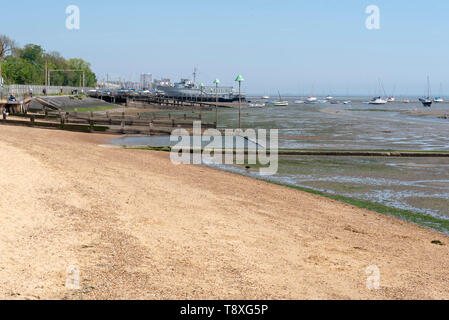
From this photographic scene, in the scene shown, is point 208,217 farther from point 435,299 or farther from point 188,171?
point 188,171

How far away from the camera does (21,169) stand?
1717 cm

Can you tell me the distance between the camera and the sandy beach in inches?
365

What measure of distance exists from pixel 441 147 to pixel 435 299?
36010 millimetres

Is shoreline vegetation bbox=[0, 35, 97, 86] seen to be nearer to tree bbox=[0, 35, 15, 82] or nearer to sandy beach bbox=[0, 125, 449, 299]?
tree bbox=[0, 35, 15, 82]

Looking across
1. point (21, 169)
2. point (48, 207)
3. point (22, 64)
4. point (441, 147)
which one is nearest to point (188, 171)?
point (21, 169)

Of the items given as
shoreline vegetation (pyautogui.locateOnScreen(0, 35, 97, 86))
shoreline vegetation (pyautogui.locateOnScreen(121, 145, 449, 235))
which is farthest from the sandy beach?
shoreline vegetation (pyautogui.locateOnScreen(0, 35, 97, 86))

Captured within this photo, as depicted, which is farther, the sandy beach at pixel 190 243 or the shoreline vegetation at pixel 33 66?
the shoreline vegetation at pixel 33 66

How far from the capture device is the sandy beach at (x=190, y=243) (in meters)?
9.27

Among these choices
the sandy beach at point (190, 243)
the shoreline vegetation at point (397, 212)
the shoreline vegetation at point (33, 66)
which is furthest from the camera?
the shoreline vegetation at point (33, 66)

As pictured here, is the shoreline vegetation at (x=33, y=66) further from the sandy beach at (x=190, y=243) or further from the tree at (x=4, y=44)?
the sandy beach at (x=190, y=243)

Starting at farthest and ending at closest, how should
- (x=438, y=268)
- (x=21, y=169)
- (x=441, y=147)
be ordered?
(x=441, y=147) → (x=21, y=169) → (x=438, y=268)

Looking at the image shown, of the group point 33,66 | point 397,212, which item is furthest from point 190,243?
point 33,66

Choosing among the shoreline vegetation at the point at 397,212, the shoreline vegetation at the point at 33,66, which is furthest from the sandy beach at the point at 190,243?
the shoreline vegetation at the point at 33,66

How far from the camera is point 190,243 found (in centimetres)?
1180
